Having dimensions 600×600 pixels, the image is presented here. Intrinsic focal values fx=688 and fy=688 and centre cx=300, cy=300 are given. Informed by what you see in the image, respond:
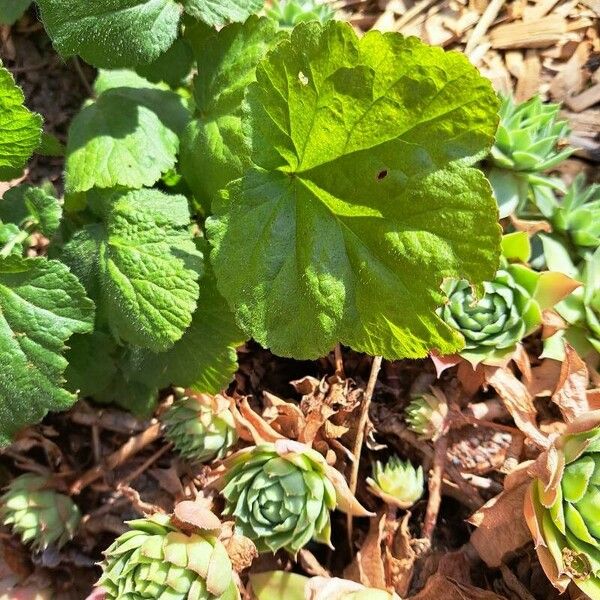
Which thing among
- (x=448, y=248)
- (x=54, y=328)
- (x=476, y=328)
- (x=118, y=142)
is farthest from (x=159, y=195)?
(x=476, y=328)

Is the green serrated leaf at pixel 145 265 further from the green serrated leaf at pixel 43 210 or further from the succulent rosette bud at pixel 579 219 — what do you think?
the succulent rosette bud at pixel 579 219

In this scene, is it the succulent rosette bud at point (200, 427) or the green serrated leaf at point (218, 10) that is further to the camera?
the succulent rosette bud at point (200, 427)

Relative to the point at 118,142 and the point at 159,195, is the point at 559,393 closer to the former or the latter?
the point at 159,195

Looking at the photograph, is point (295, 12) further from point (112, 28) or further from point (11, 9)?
point (11, 9)

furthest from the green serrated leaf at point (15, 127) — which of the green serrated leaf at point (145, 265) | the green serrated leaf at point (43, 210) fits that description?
the green serrated leaf at point (145, 265)

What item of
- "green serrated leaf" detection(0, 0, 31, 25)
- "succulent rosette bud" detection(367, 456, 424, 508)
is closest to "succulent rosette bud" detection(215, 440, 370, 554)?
"succulent rosette bud" detection(367, 456, 424, 508)
